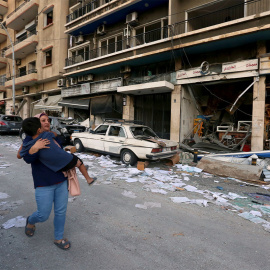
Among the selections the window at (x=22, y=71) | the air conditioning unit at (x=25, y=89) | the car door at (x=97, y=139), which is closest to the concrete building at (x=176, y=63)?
the car door at (x=97, y=139)

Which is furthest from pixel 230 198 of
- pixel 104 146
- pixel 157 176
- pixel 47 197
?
pixel 104 146

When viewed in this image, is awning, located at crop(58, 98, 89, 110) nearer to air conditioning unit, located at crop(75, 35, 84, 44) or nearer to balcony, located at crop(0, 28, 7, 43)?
air conditioning unit, located at crop(75, 35, 84, 44)

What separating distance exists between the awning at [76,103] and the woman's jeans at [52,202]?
51.0 ft

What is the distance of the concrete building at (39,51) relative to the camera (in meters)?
19.3

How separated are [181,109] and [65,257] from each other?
1077cm

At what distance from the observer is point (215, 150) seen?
970cm

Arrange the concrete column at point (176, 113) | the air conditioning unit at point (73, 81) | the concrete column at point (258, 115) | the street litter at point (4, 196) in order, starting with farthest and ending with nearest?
the air conditioning unit at point (73, 81), the concrete column at point (176, 113), the concrete column at point (258, 115), the street litter at point (4, 196)

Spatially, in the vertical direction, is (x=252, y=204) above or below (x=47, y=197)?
below

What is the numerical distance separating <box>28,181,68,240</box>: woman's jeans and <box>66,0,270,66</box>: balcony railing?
11.1 metres

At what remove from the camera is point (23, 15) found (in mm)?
22922

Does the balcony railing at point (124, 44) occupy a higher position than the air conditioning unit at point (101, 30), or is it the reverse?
the air conditioning unit at point (101, 30)

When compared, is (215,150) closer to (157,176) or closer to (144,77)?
(157,176)

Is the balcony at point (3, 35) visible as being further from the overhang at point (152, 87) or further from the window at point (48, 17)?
the overhang at point (152, 87)

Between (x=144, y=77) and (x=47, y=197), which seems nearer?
(x=47, y=197)
